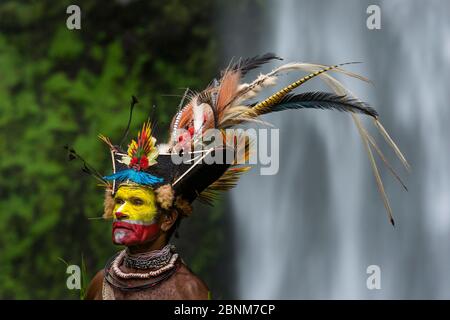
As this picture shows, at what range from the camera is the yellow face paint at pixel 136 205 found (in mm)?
4035

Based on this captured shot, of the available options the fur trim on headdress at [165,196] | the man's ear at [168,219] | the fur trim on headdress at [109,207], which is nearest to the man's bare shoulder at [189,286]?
the man's ear at [168,219]

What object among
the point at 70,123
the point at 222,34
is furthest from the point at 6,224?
the point at 222,34

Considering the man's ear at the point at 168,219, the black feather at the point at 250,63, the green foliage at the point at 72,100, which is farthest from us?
the green foliage at the point at 72,100

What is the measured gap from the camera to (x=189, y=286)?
4047mm

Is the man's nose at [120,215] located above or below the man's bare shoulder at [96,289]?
above

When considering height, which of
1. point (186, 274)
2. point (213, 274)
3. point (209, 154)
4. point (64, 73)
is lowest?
point (213, 274)

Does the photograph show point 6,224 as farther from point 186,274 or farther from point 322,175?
point 186,274

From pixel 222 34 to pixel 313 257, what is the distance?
2142 millimetres

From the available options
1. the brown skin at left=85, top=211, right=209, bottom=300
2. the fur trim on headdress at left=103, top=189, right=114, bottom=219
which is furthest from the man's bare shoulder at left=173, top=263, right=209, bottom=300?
the fur trim on headdress at left=103, top=189, right=114, bottom=219

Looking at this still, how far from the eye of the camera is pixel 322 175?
277 inches

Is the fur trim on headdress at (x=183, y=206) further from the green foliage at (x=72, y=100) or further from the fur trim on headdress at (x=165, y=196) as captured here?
the green foliage at (x=72, y=100)

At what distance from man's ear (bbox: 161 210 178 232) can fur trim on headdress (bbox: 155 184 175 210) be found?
0.20 ft

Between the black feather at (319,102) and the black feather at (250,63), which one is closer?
the black feather at (319,102)
